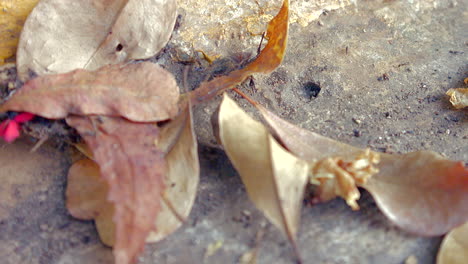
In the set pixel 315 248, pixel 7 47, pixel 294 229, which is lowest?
pixel 315 248

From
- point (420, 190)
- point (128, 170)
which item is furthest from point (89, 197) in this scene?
point (420, 190)

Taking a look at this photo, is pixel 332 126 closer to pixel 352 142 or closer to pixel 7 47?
pixel 352 142

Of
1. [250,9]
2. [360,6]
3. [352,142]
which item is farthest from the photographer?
[360,6]

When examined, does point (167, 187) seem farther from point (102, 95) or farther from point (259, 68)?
point (259, 68)

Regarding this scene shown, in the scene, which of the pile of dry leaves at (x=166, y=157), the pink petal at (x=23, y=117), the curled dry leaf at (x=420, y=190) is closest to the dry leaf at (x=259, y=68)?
the pile of dry leaves at (x=166, y=157)

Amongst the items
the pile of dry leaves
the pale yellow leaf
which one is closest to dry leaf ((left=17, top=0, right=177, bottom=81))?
the pile of dry leaves

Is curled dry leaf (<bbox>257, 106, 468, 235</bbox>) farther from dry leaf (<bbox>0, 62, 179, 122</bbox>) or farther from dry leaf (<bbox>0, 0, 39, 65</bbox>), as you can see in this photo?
dry leaf (<bbox>0, 0, 39, 65</bbox>)

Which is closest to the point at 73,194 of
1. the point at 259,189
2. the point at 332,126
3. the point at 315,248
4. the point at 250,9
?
the point at 259,189
